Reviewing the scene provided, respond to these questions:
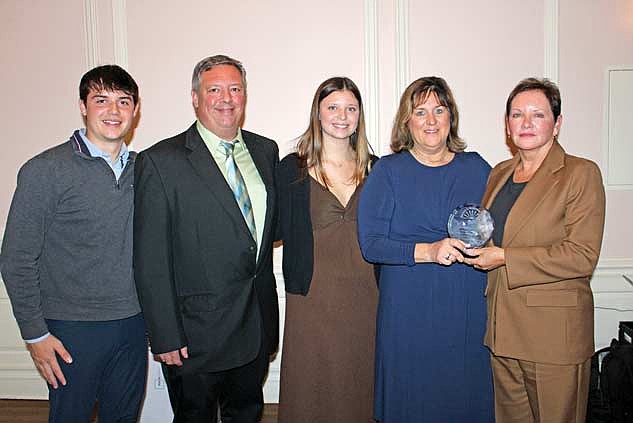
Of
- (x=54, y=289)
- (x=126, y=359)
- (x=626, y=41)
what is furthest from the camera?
(x=626, y=41)

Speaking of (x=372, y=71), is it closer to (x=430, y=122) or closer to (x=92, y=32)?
(x=430, y=122)

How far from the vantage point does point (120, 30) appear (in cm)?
349

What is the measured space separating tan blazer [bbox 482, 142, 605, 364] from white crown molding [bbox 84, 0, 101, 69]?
110 inches

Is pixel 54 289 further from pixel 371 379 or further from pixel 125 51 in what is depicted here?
pixel 125 51

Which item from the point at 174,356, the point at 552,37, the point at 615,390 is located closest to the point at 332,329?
the point at 174,356

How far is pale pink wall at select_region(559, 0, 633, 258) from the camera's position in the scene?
3430 millimetres

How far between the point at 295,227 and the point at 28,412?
243 cm

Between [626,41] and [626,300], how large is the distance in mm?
1670

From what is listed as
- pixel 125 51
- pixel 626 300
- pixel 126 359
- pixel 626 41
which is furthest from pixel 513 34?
pixel 126 359

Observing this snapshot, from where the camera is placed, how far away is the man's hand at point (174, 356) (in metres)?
2.20

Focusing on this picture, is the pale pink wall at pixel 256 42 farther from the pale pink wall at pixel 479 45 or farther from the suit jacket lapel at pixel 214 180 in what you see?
the suit jacket lapel at pixel 214 180

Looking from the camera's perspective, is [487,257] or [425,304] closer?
[487,257]

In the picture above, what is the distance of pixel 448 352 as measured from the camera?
230cm

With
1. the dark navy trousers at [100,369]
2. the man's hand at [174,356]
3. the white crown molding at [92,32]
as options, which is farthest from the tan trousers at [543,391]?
the white crown molding at [92,32]
